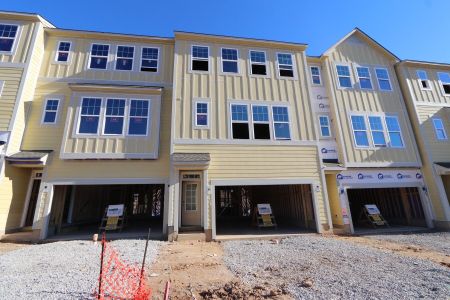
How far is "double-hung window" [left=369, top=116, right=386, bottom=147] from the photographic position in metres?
13.7

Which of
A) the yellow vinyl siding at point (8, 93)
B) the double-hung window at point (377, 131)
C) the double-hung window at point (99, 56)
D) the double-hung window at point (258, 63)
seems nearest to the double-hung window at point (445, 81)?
the double-hung window at point (377, 131)

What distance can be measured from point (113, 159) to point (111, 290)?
741 cm

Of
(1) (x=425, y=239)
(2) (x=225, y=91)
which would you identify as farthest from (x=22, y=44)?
(1) (x=425, y=239)

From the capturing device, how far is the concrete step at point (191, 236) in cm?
1030

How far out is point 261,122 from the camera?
12.6 meters

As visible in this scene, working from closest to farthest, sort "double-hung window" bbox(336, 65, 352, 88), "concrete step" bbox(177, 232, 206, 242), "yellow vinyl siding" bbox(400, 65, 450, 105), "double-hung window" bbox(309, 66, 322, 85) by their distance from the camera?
"concrete step" bbox(177, 232, 206, 242) → "double-hung window" bbox(336, 65, 352, 88) → "double-hung window" bbox(309, 66, 322, 85) → "yellow vinyl siding" bbox(400, 65, 450, 105)

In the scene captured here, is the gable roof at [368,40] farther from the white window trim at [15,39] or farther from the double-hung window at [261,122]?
the white window trim at [15,39]

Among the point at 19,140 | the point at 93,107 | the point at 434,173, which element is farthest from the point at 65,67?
the point at 434,173

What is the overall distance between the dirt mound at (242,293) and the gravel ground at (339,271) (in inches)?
12.7

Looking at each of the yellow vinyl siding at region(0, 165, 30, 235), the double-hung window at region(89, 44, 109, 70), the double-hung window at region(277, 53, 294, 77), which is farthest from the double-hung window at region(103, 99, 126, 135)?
the double-hung window at region(277, 53, 294, 77)

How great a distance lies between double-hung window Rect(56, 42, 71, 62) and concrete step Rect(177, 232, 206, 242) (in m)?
11.3

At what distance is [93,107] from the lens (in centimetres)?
1177

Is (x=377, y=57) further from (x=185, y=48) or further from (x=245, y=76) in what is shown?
(x=185, y=48)

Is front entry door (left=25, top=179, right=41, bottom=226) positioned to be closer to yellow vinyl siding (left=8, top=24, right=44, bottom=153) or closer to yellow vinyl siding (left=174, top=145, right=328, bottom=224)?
yellow vinyl siding (left=8, top=24, right=44, bottom=153)
